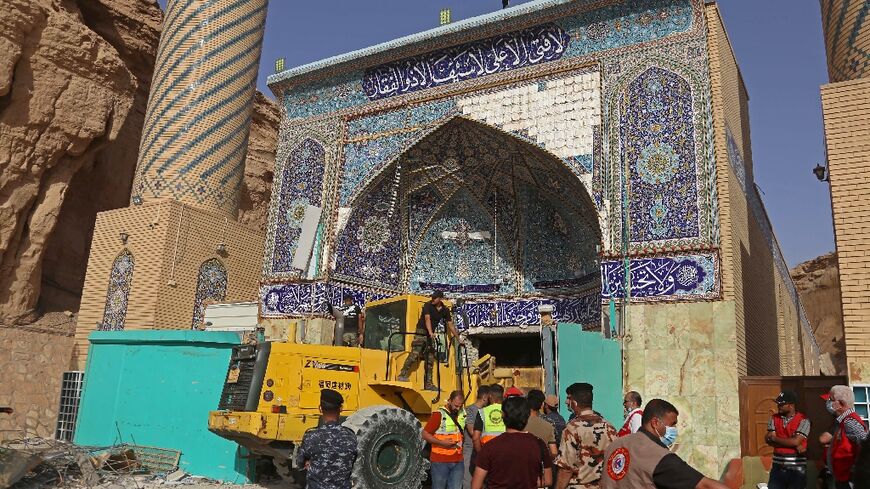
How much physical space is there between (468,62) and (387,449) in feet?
22.2

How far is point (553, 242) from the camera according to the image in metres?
11.4

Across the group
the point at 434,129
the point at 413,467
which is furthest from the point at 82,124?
the point at 413,467

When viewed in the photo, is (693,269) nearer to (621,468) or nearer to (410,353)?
(410,353)

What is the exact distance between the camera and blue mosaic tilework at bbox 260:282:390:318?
10812 millimetres

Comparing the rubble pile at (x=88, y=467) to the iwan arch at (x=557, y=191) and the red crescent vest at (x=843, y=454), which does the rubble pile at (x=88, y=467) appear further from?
the red crescent vest at (x=843, y=454)

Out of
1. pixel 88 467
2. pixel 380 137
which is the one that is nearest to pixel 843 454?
pixel 88 467

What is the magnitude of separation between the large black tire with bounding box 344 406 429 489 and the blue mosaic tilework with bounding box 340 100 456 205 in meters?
5.86

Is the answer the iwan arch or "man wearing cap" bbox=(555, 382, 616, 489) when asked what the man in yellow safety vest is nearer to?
"man wearing cap" bbox=(555, 382, 616, 489)

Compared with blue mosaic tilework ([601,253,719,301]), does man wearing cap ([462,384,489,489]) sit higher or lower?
lower

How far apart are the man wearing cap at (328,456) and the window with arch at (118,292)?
8266 millimetres

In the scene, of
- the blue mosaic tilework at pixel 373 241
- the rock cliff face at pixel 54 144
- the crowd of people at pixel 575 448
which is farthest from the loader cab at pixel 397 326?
the rock cliff face at pixel 54 144

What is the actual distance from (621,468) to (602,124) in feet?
24.8

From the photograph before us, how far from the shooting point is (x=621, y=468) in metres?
2.31

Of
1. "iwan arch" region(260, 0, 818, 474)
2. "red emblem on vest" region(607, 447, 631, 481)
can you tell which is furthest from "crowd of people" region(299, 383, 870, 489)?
"iwan arch" region(260, 0, 818, 474)
